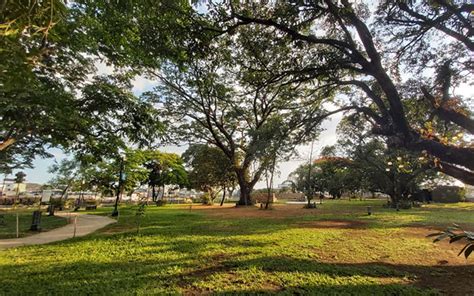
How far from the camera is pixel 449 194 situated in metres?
37.6

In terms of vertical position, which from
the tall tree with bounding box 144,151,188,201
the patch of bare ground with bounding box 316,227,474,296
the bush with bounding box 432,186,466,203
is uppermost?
the tall tree with bounding box 144,151,188,201

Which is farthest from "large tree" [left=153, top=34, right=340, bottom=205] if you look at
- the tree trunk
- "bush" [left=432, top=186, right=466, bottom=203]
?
"bush" [left=432, top=186, right=466, bottom=203]

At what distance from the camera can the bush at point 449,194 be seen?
37.1 meters

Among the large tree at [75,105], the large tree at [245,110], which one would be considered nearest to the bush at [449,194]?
the large tree at [245,110]

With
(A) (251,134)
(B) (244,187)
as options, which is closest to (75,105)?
(A) (251,134)

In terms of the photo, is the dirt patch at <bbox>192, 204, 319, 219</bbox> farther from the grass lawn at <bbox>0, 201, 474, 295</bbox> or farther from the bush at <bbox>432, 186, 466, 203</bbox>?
the bush at <bbox>432, 186, 466, 203</bbox>

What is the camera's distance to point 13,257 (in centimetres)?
620

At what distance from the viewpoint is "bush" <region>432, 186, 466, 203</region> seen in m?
37.1

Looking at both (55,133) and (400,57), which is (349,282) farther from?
(55,133)

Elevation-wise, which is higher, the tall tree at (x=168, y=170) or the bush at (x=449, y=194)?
the tall tree at (x=168, y=170)

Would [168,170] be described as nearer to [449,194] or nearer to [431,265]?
[431,265]

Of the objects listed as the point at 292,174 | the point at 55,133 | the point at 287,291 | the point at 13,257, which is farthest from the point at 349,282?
the point at 292,174

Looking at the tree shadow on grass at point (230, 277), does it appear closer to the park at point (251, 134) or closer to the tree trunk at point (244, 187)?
the park at point (251, 134)

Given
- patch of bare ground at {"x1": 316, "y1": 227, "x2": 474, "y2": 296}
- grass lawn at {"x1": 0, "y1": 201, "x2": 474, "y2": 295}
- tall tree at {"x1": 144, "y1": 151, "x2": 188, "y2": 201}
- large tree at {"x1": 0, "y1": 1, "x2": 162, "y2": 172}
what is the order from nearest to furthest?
grass lawn at {"x1": 0, "y1": 201, "x2": 474, "y2": 295}
patch of bare ground at {"x1": 316, "y1": 227, "x2": 474, "y2": 296}
large tree at {"x1": 0, "y1": 1, "x2": 162, "y2": 172}
tall tree at {"x1": 144, "y1": 151, "x2": 188, "y2": 201}
